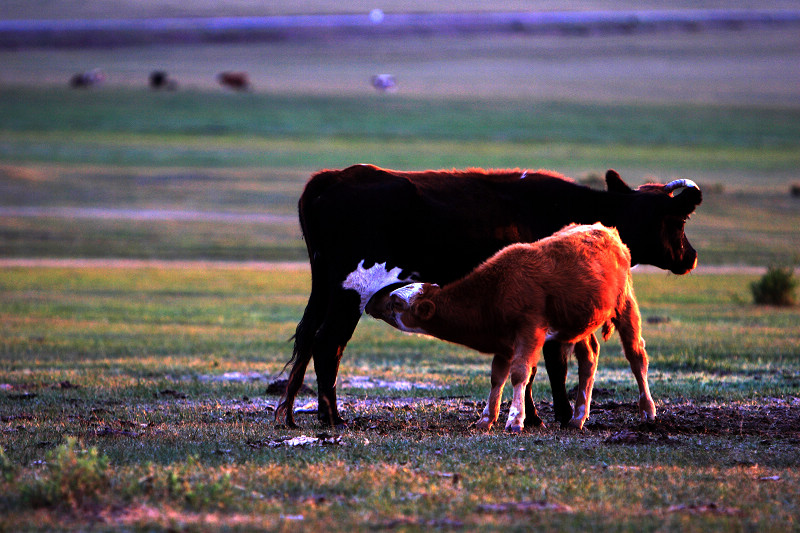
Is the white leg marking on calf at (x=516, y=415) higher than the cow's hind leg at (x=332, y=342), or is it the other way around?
the cow's hind leg at (x=332, y=342)

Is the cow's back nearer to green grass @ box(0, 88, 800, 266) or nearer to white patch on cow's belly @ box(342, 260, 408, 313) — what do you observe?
white patch on cow's belly @ box(342, 260, 408, 313)

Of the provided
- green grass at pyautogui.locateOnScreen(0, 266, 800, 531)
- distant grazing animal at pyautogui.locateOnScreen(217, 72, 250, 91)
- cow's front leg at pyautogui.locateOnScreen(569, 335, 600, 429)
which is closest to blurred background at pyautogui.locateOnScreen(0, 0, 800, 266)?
distant grazing animal at pyautogui.locateOnScreen(217, 72, 250, 91)

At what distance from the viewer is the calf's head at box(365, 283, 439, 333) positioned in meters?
8.67

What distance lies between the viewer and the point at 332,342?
898 centimetres

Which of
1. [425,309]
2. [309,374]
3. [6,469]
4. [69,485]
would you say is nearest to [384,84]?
[309,374]

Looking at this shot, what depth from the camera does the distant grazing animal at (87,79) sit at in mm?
91706

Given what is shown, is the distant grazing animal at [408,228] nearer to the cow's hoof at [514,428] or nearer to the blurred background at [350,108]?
the cow's hoof at [514,428]

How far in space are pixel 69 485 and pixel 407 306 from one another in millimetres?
3548

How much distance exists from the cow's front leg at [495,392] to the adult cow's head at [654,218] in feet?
7.28

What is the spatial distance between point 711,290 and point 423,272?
16263 millimetres

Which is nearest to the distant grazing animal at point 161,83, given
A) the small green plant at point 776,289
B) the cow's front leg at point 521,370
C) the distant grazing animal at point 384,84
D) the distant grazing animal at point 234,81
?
the distant grazing animal at point 234,81

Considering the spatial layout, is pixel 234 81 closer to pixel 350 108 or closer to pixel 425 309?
pixel 350 108

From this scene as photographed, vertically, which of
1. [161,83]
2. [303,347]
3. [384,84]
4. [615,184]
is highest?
[384,84]

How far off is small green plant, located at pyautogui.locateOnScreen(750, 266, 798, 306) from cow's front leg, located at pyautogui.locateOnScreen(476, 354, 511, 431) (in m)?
13.8
